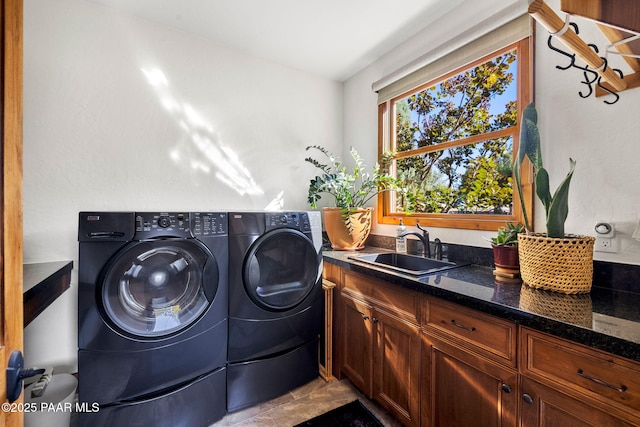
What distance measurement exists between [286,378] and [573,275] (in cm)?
167

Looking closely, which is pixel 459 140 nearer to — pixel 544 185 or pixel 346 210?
pixel 544 185

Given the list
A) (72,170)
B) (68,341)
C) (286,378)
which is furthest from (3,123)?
(286,378)

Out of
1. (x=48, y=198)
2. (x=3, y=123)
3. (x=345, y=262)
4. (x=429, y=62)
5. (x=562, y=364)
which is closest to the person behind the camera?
(x=3, y=123)

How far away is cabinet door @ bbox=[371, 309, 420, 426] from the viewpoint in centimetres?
141

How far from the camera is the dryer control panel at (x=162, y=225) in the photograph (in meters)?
1.43

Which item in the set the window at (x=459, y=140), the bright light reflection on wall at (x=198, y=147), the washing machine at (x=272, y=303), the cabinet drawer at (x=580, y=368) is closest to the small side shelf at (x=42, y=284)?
the washing machine at (x=272, y=303)

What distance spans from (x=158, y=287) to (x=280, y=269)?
713 millimetres

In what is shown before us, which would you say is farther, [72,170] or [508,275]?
[72,170]

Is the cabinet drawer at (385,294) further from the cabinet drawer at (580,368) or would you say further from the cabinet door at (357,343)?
the cabinet drawer at (580,368)

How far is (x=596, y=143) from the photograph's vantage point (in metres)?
1.31

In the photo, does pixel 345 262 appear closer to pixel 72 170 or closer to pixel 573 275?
pixel 573 275

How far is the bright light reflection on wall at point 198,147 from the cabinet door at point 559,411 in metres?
2.14

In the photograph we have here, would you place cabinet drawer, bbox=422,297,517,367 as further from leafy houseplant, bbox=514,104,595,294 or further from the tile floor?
the tile floor

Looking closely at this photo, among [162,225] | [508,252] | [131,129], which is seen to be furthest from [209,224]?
[508,252]
